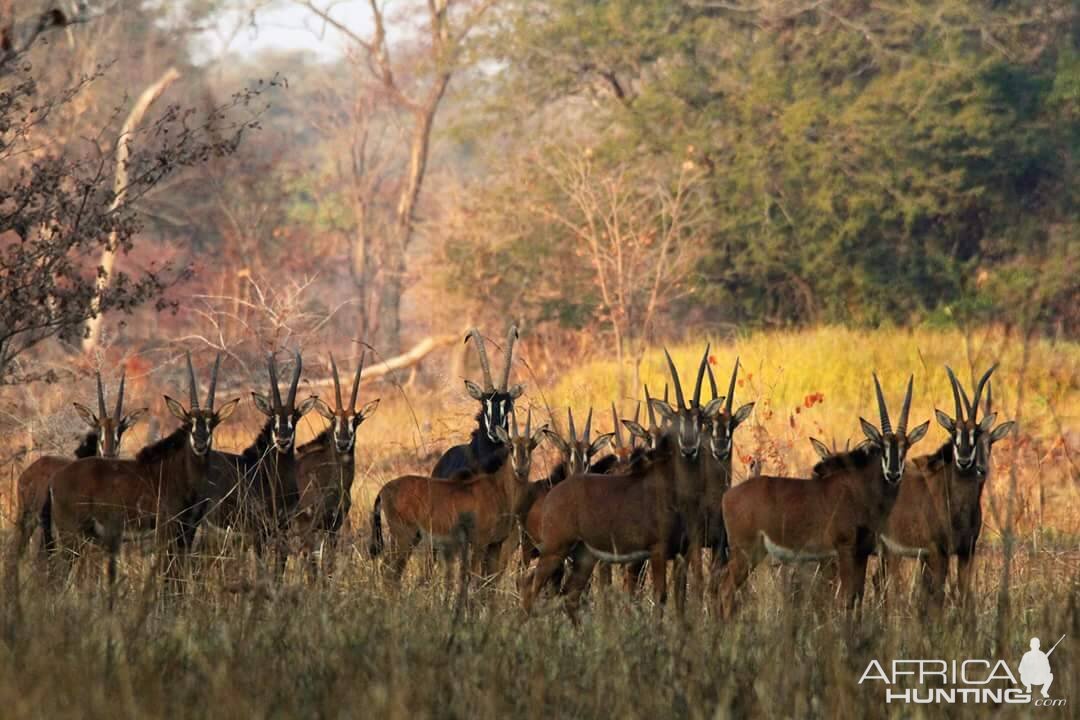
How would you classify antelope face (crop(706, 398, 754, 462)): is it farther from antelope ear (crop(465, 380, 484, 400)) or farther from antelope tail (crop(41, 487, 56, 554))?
antelope tail (crop(41, 487, 56, 554))

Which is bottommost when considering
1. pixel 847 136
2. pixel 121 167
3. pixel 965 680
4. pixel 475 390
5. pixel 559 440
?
pixel 965 680

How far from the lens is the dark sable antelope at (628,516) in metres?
7.21

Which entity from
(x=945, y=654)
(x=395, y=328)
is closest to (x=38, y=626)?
(x=945, y=654)

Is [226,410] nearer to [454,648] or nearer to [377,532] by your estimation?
[377,532]

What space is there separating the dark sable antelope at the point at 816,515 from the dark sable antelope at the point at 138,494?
2.48 m

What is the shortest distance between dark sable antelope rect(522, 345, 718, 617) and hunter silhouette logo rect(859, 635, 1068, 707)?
1920 millimetres

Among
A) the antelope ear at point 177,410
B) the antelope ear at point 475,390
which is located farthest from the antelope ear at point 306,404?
the antelope ear at point 475,390

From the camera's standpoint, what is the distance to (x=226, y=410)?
30.6 ft

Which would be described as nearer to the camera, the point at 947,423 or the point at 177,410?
the point at 947,423

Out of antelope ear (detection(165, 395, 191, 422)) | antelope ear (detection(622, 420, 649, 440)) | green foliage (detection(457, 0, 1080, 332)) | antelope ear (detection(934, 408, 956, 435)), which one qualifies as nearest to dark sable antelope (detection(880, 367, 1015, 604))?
antelope ear (detection(934, 408, 956, 435))

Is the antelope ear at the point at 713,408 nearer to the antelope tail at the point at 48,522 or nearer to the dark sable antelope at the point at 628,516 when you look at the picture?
the dark sable antelope at the point at 628,516

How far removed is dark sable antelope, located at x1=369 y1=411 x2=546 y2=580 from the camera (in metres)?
8.16

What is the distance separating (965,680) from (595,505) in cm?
236

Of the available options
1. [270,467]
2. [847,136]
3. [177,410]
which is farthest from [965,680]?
[847,136]
